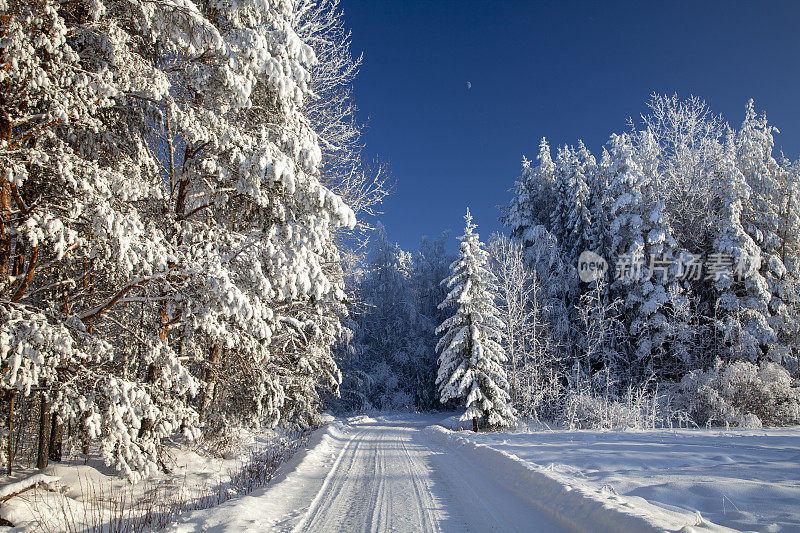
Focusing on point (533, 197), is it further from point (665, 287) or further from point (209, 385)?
point (209, 385)

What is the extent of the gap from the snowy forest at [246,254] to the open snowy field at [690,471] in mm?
5159

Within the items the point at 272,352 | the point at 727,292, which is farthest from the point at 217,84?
the point at 727,292

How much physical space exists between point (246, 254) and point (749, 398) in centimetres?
1999

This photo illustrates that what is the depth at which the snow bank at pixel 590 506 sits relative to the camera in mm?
3508

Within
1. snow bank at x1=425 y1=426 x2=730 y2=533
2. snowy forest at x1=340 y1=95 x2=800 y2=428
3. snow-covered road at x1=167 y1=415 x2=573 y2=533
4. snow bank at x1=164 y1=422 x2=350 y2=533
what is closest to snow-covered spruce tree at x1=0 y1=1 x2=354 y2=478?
snow bank at x1=164 y1=422 x2=350 y2=533

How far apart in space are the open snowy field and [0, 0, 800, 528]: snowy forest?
5.16 metres

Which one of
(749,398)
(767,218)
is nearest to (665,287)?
(767,218)

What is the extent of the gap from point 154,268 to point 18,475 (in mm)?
3435

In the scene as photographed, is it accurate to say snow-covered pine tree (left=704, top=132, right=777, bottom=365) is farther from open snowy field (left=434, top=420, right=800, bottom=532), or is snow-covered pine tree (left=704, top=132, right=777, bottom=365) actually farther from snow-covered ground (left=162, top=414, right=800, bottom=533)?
snow-covered ground (left=162, top=414, right=800, bottom=533)

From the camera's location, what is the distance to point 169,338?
796 centimetres

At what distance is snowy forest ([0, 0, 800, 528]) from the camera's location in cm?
526

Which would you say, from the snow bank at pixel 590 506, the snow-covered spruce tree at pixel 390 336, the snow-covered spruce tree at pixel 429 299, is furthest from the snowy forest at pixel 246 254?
the snow-covered spruce tree at pixel 390 336

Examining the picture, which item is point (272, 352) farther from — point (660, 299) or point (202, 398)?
point (660, 299)

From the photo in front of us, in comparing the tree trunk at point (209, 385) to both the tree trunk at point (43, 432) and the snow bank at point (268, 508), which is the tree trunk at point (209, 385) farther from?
the tree trunk at point (43, 432)
